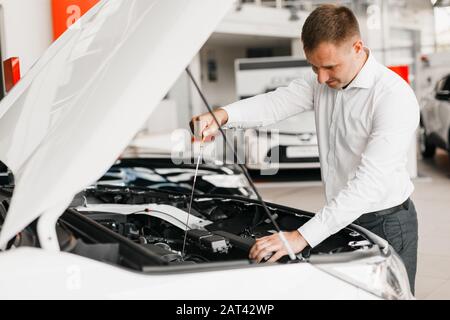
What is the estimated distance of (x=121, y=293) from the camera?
1.59 meters

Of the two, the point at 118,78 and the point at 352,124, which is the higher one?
the point at 118,78

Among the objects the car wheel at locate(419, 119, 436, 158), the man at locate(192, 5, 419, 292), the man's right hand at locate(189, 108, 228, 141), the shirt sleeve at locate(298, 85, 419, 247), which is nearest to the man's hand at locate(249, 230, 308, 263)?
the man at locate(192, 5, 419, 292)

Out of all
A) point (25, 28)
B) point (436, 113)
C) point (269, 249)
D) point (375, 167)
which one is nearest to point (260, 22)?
point (436, 113)

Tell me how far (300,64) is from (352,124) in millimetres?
7689

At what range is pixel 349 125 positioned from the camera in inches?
94.2

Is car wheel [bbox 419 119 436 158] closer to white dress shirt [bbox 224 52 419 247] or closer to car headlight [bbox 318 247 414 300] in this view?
white dress shirt [bbox 224 52 419 247]

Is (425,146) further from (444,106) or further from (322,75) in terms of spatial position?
(322,75)

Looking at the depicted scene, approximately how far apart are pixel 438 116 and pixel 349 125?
7937 mm

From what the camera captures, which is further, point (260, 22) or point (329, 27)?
point (260, 22)

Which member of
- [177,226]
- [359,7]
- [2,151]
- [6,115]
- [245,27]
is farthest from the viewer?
[245,27]

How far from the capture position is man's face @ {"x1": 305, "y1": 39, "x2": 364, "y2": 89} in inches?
83.7

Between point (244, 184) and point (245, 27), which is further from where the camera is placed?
point (245, 27)
